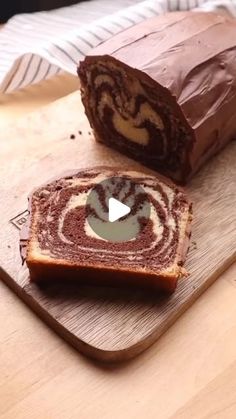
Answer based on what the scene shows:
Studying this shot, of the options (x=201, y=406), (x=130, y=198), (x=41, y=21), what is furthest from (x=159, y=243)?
(x=41, y=21)

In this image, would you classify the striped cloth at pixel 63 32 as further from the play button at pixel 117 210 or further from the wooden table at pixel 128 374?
the wooden table at pixel 128 374

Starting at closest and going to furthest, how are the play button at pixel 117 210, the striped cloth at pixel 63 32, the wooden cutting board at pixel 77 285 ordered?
the wooden cutting board at pixel 77 285
the play button at pixel 117 210
the striped cloth at pixel 63 32

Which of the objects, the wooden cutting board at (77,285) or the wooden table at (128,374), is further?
the wooden cutting board at (77,285)

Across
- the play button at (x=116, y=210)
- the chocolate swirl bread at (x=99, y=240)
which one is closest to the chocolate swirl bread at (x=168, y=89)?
the chocolate swirl bread at (x=99, y=240)

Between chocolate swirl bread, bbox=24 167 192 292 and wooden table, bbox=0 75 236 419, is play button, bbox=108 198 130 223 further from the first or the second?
wooden table, bbox=0 75 236 419

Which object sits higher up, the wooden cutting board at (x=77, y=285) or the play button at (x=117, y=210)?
the play button at (x=117, y=210)

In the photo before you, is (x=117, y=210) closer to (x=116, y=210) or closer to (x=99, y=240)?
(x=116, y=210)

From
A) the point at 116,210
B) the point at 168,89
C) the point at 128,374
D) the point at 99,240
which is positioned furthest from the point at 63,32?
the point at 128,374

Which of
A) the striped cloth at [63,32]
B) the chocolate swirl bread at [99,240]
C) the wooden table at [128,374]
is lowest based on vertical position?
the wooden table at [128,374]
